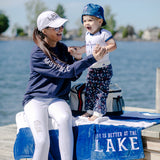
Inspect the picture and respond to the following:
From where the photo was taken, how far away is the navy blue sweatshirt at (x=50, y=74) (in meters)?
3.46

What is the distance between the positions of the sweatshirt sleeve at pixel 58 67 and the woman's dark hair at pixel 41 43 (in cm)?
4

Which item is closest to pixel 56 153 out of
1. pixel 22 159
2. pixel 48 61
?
pixel 22 159

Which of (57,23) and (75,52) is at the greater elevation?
(57,23)

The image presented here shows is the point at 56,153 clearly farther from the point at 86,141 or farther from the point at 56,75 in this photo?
the point at 56,75

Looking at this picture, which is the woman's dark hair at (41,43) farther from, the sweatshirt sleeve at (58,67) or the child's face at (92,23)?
the child's face at (92,23)

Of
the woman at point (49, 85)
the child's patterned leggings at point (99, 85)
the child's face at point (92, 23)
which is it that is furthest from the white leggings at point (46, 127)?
the child's face at point (92, 23)

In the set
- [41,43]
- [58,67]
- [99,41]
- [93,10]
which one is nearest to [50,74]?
[58,67]

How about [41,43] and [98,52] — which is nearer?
[98,52]

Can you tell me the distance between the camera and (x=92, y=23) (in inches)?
144

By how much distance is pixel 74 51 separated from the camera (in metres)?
3.81

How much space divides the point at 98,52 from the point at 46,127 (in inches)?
32.5

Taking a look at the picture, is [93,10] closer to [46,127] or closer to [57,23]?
[57,23]

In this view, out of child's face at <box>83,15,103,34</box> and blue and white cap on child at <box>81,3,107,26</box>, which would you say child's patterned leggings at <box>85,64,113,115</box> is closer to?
child's face at <box>83,15,103,34</box>

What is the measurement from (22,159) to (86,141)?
790 millimetres
